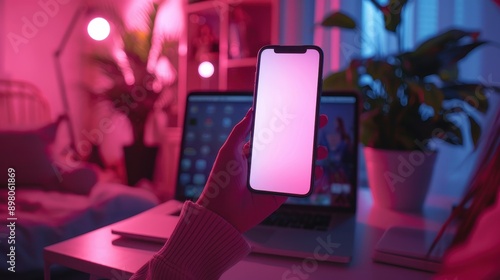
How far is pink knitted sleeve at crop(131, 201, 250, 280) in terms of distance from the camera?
0.49 m

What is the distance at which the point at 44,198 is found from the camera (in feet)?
5.14

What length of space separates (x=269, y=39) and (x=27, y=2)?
173cm

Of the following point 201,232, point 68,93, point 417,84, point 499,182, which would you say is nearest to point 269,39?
point 417,84

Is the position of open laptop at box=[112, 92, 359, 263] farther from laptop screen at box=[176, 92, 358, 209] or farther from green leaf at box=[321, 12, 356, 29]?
green leaf at box=[321, 12, 356, 29]

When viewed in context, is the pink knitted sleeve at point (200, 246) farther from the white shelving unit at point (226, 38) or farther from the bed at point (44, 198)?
the white shelving unit at point (226, 38)

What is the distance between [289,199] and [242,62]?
1569 mm

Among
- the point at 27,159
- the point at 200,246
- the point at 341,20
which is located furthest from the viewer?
the point at 27,159

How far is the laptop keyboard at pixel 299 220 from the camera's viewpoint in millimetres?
764

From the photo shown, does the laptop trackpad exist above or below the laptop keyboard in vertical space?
below

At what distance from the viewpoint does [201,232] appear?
491 mm

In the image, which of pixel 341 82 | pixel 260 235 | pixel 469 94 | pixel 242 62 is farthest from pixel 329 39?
pixel 260 235

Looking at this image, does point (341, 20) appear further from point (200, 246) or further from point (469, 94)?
point (200, 246)

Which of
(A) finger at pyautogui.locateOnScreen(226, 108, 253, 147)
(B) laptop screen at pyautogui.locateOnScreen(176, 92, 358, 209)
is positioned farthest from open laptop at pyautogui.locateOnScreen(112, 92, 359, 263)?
(A) finger at pyautogui.locateOnScreen(226, 108, 253, 147)

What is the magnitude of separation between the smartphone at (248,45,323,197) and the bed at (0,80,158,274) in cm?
89
